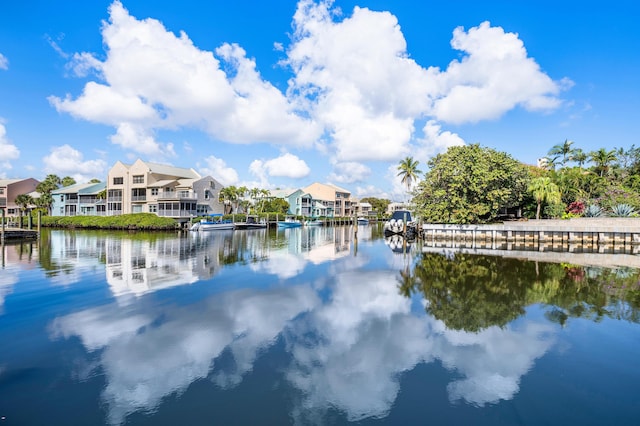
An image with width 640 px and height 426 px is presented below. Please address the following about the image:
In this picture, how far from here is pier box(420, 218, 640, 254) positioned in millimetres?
35844

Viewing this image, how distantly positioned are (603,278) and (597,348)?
12.9m

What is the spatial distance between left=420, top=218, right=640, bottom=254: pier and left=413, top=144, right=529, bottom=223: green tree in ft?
5.39

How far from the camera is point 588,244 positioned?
37.3 meters

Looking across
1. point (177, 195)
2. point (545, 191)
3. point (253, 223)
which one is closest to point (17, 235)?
point (177, 195)

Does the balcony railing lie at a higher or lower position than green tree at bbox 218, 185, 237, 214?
lower

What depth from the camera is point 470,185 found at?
40344 mm

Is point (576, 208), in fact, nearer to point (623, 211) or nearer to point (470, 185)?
point (623, 211)

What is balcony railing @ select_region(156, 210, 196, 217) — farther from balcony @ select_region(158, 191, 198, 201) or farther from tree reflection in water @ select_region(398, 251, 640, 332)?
tree reflection in water @ select_region(398, 251, 640, 332)

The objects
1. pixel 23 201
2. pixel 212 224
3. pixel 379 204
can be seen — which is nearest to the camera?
pixel 212 224

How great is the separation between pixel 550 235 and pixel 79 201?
282 ft

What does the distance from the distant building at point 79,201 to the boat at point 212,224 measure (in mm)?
25095

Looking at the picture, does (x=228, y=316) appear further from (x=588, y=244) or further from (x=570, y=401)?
→ (x=588, y=244)

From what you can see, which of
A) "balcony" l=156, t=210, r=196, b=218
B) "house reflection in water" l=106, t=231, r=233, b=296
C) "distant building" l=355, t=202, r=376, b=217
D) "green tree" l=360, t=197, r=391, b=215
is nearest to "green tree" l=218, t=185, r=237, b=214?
"balcony" l=156, t=210, r=196, b=218

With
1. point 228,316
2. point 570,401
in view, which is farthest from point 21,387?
point 570,401
